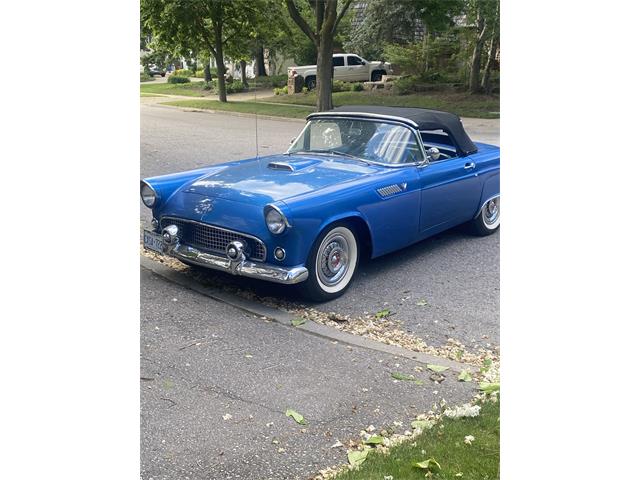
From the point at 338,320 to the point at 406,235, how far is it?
796 millimetres

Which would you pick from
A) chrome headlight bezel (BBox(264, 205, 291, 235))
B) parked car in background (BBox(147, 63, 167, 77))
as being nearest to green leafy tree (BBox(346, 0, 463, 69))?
parked car in background (BBox(147, 63, 167, 77))

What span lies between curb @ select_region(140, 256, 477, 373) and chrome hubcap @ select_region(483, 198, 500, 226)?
2.58ft

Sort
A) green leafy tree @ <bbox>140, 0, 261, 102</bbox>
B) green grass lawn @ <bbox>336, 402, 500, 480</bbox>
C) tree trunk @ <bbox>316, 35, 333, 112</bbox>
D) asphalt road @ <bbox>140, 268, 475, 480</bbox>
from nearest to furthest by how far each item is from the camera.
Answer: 1. green grass lawn @ <bbox>336, 402, 500, 480</bbox>
2. asphalt road @ <bbox>140, 268, 475, 480</bbox>
3. green leafy tree @ <bbox>140, 0, 261, 102</bbox>
4. tree trunk @ <bbox>316, 35, 333, 112</bbox>

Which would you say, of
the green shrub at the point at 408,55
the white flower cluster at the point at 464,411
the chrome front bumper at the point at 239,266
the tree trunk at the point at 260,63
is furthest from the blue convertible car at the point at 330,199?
the white flower cluster at the point at 464,411

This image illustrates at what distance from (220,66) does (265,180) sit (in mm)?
1044

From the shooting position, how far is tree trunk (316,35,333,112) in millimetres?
2623

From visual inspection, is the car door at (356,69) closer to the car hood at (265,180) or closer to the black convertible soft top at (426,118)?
the black convertible soft top at (426,118)

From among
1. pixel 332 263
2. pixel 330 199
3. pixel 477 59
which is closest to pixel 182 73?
pixel 477 59

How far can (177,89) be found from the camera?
8.53 ft

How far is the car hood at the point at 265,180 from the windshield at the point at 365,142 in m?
0.11

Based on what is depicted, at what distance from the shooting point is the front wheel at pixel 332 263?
3564 mm

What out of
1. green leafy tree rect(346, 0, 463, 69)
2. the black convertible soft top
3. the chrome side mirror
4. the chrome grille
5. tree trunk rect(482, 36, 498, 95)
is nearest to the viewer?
tree trunk rect(482, 36, 498, 95)

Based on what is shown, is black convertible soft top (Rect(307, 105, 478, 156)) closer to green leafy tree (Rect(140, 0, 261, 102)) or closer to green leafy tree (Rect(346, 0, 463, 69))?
green leafy tree (Rect(346, 0, 463, 69))
